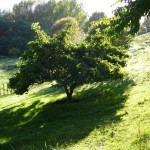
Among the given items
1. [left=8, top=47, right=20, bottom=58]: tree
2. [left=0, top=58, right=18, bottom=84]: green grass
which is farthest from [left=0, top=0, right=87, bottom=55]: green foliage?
[left=0, top=58, right=18, bottom=84]: green grass

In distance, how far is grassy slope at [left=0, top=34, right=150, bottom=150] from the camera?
55.6ft

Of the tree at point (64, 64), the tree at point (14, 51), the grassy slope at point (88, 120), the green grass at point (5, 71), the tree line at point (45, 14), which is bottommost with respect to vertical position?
the grassy slope at point (88, 120)

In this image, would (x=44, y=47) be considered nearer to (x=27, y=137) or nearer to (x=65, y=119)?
(x=65, y=119)

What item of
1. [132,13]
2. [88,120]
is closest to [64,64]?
[88,120]

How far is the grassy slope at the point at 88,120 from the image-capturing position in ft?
55.6

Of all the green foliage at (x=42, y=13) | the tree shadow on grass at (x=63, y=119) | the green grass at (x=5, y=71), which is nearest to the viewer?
the tree shadow on grass at (x=63, y=119)

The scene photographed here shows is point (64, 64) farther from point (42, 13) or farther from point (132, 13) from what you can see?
point (42, 13)

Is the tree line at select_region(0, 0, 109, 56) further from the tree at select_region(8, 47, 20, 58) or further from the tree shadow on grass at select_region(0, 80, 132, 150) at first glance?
the tree shadow on grass at select_region(0, 80, 132, 150)

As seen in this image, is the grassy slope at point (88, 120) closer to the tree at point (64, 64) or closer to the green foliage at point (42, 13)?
the tree at point (64, 64)

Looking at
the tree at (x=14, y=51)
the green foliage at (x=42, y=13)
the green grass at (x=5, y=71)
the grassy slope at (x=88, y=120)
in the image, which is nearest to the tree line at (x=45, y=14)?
the green foliage at (x=42, y=13)

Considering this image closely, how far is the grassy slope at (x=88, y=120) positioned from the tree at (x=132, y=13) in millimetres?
4924

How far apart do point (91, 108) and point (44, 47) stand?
692cm

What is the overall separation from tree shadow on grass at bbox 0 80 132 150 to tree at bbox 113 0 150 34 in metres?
8.95

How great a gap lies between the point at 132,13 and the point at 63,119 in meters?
15.1
